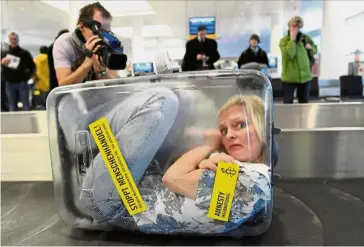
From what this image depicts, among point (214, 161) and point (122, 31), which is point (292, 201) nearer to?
point (214, 161)

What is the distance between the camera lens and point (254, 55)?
140 inches

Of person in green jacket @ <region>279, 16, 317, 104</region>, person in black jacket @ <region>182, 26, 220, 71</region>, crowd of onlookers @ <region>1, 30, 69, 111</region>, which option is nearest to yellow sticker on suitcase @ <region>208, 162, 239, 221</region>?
person in green jacket @ <region>279, 16, 317, 104</region>

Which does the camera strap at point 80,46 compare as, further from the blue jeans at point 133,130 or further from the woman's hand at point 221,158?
the woman's hand at point 221,158

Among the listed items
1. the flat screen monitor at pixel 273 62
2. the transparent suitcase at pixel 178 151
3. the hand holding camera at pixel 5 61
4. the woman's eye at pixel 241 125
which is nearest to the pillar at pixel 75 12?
the transparent suitcase at pixel 178 151

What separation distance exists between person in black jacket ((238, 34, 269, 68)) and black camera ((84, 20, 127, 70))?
2874 millimetres

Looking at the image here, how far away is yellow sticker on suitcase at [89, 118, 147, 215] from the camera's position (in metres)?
0.47

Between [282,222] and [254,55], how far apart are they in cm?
321

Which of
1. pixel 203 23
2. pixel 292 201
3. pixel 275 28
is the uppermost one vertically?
pixel 275 28

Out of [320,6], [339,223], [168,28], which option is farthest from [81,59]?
[168,28]

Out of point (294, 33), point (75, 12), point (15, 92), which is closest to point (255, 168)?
point (75, 12)

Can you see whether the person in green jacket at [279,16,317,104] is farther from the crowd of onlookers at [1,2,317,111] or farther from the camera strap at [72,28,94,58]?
the camera strap at [72,28,94,58]

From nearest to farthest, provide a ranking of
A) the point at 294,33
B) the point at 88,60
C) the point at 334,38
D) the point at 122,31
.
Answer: the point at 88,60, the point at 122,31, the point at 294,33, the point at 334,38

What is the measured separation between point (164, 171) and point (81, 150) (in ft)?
0.43

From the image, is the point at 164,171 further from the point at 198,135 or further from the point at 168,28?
the point at 168,28
